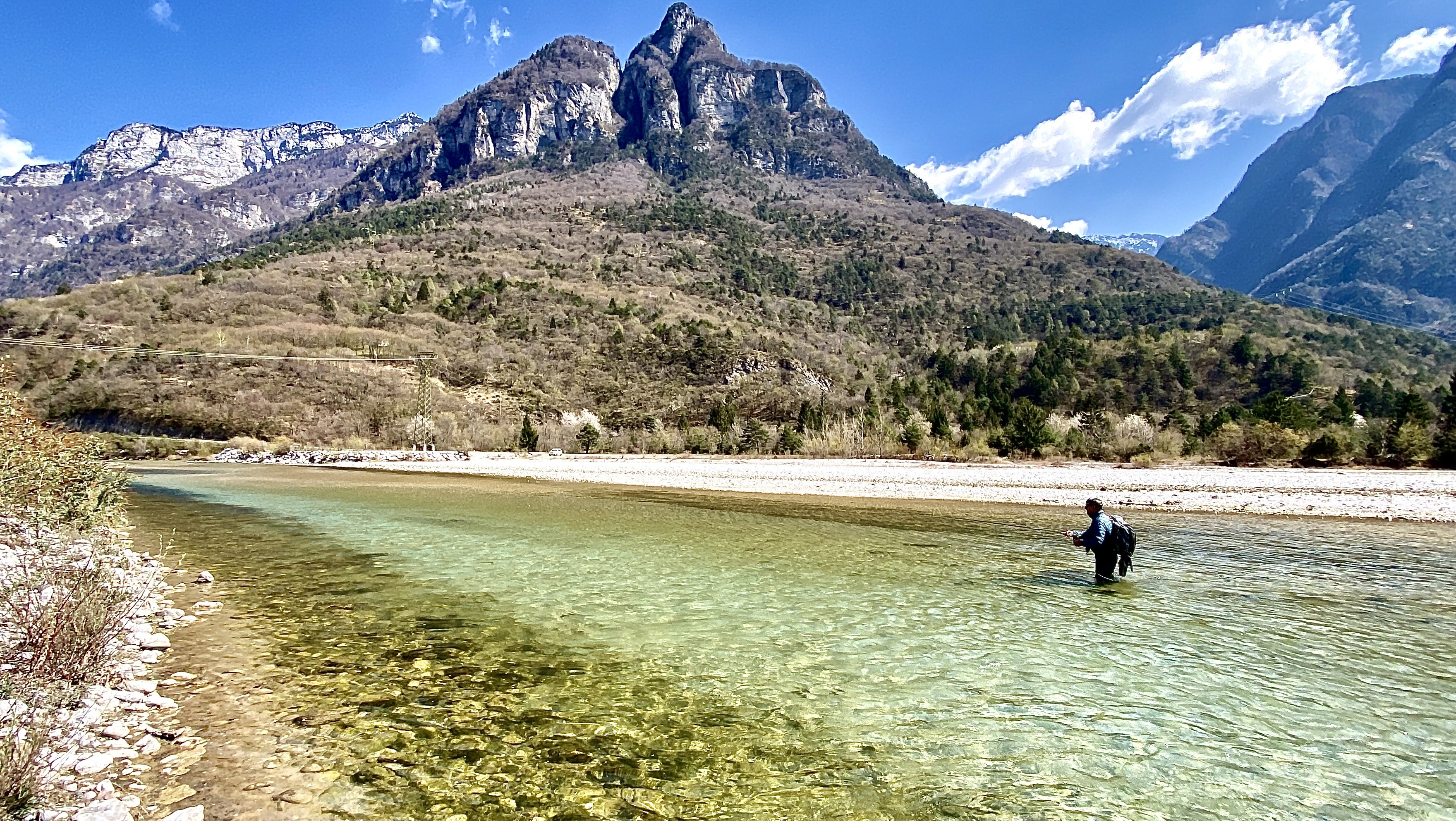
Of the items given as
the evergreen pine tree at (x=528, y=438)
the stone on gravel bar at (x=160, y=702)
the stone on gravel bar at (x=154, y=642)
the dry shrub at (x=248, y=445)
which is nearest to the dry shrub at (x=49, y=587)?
the stone on gravel bar at (x=154, y=642)

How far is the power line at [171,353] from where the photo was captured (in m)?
58.2

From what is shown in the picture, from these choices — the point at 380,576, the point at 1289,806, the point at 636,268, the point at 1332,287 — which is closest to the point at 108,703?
the point at 380,576

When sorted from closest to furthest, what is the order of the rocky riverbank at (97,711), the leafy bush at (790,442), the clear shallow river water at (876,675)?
the rocky riverbank at (97,711)
the clear shallow river water at (876,675)
the leafy bush at (790,442)

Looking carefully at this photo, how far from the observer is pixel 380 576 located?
1111 centimetres

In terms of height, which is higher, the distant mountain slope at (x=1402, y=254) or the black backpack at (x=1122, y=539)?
the distant mountain slope at (x=1402, y=254)

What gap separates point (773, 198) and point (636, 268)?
219ft

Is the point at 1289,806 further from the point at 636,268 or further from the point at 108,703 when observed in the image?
the point at 636,268

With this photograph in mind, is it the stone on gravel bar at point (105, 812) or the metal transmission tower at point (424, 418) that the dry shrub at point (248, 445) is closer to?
the metal transmission tower at point (424, 418)

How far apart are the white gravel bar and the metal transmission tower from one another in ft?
49.0

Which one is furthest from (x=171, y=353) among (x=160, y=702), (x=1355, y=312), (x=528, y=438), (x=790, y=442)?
(x=1355, y=312)

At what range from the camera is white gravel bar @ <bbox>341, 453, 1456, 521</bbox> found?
58.4 ft

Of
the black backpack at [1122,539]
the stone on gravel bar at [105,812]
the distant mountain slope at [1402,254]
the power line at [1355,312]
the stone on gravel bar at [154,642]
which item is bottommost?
the stone on gravel bar at [154,642]

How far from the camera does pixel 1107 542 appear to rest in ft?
33.4

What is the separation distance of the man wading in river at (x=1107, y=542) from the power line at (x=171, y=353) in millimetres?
63692
